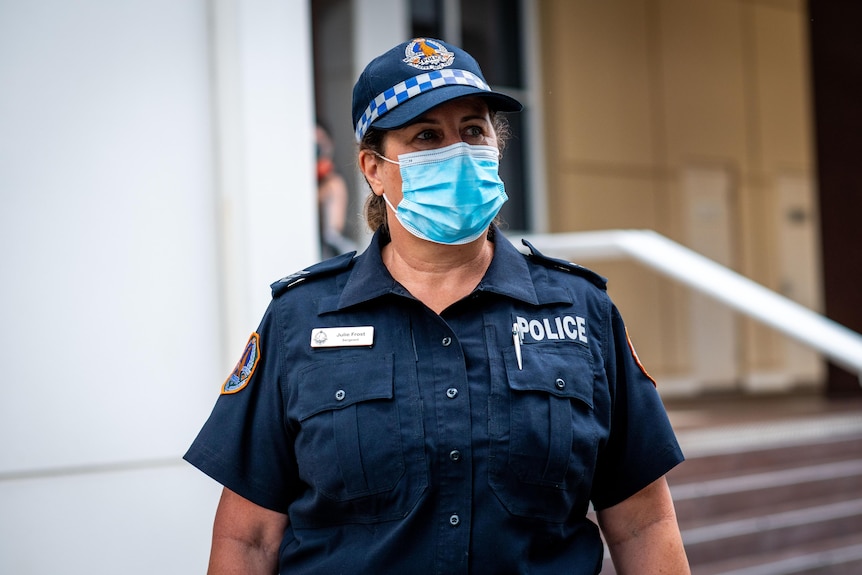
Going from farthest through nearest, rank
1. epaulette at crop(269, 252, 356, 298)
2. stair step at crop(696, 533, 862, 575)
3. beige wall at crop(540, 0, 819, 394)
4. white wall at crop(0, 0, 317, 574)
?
beige wall at crop(540, 0, 819, 394) < stair step at crop(696, 533, 862, 575) < white wall at crop(0, 0, 317, 574) < epaulette at crop(269, 252, 356, 298)

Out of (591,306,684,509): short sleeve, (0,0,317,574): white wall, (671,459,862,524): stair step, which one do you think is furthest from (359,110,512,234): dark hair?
(671,459,862,524): stair step

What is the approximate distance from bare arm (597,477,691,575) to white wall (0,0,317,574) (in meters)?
1.52

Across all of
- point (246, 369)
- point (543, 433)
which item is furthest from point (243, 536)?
point (543, 433)

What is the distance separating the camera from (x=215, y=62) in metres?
3.24

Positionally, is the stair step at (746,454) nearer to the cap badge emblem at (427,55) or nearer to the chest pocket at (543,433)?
the chest pocket at (543,433)

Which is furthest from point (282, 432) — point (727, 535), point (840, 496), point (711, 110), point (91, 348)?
point (711, 110)

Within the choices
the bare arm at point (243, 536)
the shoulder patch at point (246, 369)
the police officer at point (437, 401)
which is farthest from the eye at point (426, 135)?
the bare arm at point (243, 536)

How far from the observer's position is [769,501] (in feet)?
18.4

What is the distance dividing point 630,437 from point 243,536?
0.82 metres

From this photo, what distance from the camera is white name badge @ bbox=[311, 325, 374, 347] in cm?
199

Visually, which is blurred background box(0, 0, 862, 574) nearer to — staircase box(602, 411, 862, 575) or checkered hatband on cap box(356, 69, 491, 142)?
checkered hatband on cap box(356, 69, 491, 142)

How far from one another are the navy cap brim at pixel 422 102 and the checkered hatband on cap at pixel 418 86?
0.4 inches

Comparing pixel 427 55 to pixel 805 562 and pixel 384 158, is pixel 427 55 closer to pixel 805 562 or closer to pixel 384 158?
pixel 384 158

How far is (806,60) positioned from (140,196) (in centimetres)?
958
